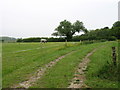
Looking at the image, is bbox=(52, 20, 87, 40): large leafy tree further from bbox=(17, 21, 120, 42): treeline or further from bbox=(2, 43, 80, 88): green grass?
bbox=(2, 43, 80, 88): green grass

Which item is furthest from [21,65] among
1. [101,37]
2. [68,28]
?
[68,28]

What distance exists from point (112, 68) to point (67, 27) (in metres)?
63.2

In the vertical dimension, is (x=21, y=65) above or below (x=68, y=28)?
below

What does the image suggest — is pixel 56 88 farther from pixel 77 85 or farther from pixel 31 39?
pixel 31 39

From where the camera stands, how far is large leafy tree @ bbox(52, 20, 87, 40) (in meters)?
67.2

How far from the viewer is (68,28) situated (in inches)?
2635

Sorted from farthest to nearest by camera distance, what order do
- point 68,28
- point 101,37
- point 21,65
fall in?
point 68,28 < point 101,37 < point 21,65

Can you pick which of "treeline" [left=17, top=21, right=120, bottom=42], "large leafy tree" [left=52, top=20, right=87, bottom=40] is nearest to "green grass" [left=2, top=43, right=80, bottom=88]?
"treeline" [left=17, top=21, right=120, bottom=42]

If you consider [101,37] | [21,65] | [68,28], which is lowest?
[21,65]

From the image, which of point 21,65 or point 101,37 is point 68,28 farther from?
point 21,65

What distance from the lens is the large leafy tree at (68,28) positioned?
67194 mm

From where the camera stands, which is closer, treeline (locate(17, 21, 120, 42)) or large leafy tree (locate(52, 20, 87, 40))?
treeline (locate(17, 21, 120, 42))

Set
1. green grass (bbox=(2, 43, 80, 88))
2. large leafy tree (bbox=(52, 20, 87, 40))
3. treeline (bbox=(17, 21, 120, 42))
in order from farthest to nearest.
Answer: large leafy tree (bbox=(52, 20, 87, 40)), treeline (bbox=(17, 21, 120, 42)), green grass (bbox=(2, 43, 80, 88))

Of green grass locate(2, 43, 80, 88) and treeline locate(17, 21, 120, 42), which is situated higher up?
treeline locate(17, 21, 120, 42)
